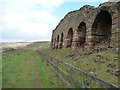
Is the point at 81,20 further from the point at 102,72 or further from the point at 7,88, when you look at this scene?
the point at 7,88

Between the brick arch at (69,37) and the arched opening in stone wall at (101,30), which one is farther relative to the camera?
the brick arch at (69,37)

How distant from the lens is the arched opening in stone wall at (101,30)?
20781 millimetres

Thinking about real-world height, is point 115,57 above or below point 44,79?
above

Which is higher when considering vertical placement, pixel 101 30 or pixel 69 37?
pixel 101 30

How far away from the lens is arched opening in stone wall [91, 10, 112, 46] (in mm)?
20781

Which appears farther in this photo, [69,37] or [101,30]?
[69,37]

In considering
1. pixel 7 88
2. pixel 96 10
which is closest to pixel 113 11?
pixel 96 10

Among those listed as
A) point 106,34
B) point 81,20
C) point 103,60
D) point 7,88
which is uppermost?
point 81,20

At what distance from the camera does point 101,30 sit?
70.6 feet

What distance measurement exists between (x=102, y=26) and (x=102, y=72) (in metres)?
10.6

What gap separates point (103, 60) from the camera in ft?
45.0

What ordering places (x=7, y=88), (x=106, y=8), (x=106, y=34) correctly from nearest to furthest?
1. (x=7, y=88)
2. (x=106, y=8)
3. (x=106, y=34)

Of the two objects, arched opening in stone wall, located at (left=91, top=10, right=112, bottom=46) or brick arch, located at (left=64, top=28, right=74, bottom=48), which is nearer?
arched opening in stone wall, located at (left=91, top=10, right=112, bottom=46)

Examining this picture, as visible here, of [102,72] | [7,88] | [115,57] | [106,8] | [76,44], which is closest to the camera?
[7,88]
